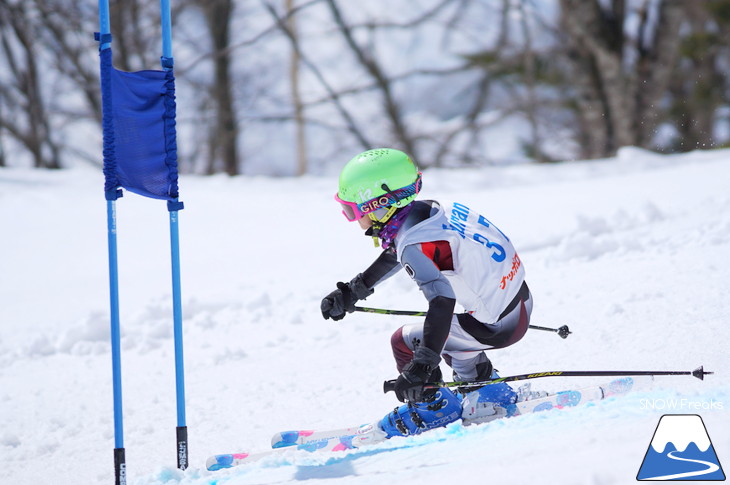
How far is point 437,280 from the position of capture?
3619 mm

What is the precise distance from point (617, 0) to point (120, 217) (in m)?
14.0

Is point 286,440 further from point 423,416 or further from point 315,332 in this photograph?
point 315,332

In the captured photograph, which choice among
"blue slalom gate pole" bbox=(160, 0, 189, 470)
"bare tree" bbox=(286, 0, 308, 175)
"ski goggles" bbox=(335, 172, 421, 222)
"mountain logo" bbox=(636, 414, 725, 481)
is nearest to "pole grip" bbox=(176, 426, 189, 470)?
"blue slalom gate pole" bbox=(160, 0, 189, 470)

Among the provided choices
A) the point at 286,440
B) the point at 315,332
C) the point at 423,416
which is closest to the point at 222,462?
the point at 286,440

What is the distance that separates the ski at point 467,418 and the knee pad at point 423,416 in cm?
7

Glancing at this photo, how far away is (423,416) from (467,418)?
0.23 m

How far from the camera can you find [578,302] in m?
6.27

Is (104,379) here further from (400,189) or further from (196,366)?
(400,189)

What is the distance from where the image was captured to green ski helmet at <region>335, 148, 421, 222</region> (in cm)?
393

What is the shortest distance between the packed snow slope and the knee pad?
0.57 feet

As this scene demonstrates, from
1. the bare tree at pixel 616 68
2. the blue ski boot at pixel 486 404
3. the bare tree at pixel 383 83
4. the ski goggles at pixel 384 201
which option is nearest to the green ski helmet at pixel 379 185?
the ski goggles at pixel 384 201

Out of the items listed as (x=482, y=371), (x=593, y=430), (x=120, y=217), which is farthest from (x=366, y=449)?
(x=120, y=217)

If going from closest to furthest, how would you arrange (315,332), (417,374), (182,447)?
(417,374)
(182,447)
(315,332)

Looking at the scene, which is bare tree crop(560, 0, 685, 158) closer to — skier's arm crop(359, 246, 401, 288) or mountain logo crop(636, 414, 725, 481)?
skier's arm crop(359, 246, 401, 288)
